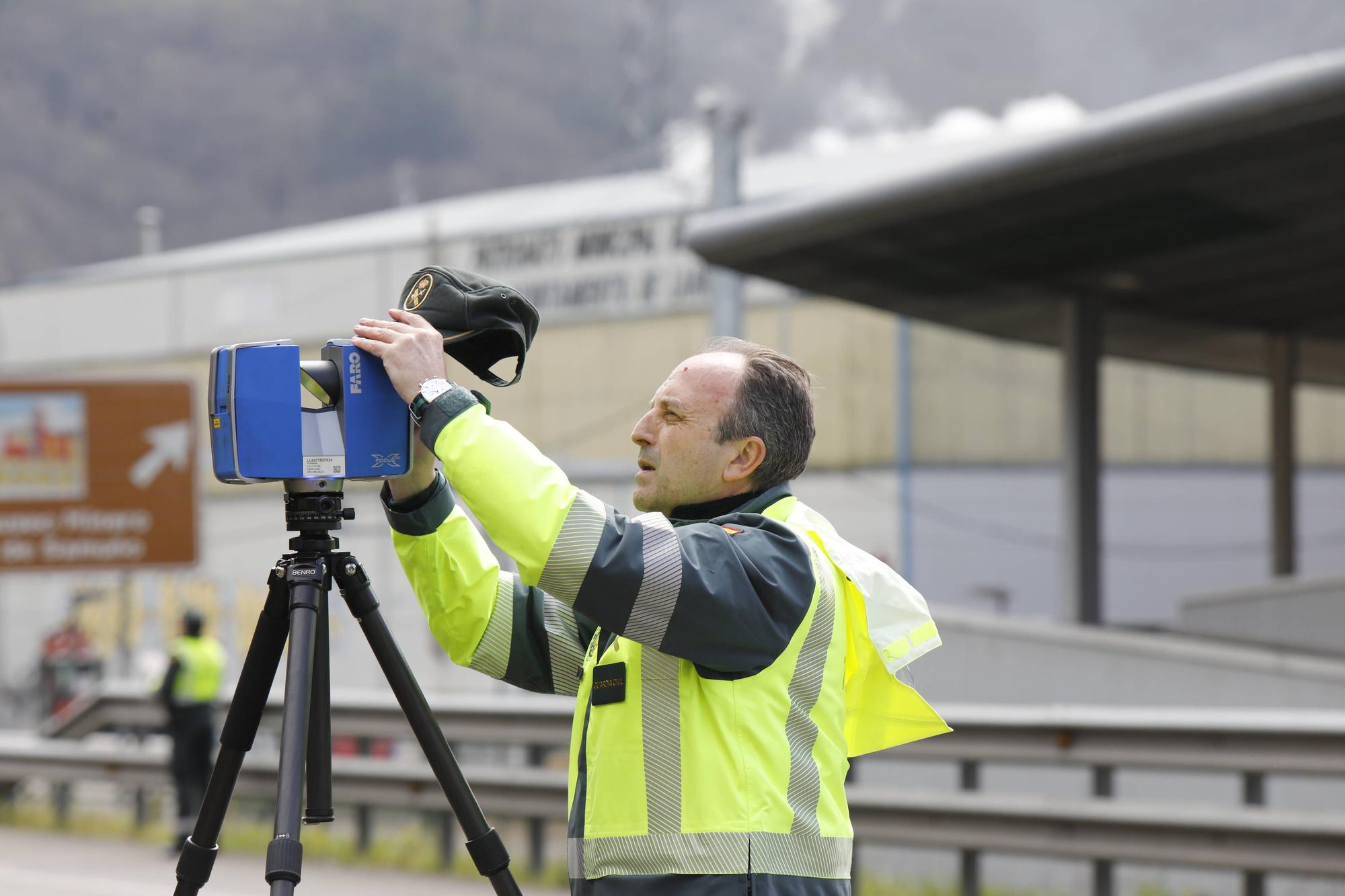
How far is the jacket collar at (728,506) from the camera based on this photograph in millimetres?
2924

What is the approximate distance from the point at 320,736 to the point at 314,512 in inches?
16.8

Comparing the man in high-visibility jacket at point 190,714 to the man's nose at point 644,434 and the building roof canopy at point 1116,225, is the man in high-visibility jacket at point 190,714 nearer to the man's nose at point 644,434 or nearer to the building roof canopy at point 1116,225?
the building roof canopy at point 1116,225

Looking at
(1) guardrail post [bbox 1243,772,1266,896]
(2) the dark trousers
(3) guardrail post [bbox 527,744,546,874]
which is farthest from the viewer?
(2) the dark trousers

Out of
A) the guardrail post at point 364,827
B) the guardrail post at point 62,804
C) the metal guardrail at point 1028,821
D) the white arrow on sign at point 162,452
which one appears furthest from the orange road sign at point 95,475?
the metal guardrail at point 1028,821

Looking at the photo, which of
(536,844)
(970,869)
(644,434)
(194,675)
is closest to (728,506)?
(644,434)

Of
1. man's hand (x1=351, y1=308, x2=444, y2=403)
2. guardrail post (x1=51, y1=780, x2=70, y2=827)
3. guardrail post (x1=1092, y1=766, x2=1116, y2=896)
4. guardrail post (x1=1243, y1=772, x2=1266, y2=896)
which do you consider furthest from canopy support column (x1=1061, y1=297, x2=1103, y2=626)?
man's hand (x1=351, y1=308, x2=444, y2=403)

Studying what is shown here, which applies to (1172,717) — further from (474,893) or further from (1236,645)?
(1236,645)

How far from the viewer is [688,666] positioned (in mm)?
2777

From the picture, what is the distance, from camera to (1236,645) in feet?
38.1

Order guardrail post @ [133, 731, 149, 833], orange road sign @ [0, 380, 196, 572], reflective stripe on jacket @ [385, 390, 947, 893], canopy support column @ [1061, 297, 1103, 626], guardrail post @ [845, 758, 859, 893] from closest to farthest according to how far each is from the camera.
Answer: reflective stripe on jacket @ [385, 390, 947, 893] → guardrail post @ [845, 758, 859, 893] → guardrail post @ [133, 731, 149, 833] → orange road sign @ [0, 380, 196, 572] → canopy support column @ [1061, 297, 1103, 626]

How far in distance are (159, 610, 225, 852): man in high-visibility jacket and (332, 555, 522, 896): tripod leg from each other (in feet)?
23.1

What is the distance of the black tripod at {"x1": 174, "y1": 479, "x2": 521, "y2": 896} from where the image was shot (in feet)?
9.66

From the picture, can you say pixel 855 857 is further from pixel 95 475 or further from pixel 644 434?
pixel 95 475

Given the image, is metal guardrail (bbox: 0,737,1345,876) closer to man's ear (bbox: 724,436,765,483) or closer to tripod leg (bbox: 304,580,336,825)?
man's ear (bbox: 724,436,765,483)
